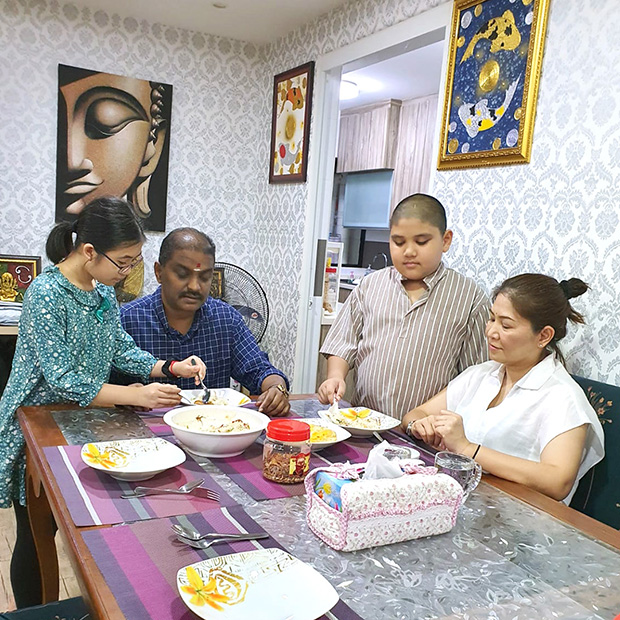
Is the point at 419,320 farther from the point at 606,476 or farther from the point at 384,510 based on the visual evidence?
the point at 384,510

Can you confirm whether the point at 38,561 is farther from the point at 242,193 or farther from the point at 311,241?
the point at 242,193

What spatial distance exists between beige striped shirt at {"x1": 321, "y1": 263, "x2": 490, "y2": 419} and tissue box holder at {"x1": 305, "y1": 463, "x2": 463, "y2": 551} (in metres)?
0.95

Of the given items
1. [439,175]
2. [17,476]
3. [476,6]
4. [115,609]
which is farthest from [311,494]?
[476,6]

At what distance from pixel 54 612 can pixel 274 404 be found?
0.72 m

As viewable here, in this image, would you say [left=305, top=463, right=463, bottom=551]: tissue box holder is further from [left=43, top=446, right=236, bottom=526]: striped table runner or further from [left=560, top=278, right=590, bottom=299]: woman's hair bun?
[left=560, top=278, right=590, bottom=299]: woman's hair bun

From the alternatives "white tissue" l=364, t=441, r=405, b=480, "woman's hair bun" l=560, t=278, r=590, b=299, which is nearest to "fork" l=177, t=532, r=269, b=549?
"white tissue" l=364, t=441, r=405, b=480

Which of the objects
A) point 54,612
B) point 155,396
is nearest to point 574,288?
point 155,396

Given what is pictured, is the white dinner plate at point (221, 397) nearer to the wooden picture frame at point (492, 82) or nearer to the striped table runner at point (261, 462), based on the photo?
the striped table runner at point (261, 462)

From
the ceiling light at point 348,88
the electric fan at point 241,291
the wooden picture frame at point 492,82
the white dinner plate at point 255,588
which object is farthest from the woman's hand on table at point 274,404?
the ceiling light at point 348,88

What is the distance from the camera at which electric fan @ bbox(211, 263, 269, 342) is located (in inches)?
138

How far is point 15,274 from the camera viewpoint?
138 inches

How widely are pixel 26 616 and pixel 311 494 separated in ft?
2.25

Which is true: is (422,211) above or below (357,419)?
above

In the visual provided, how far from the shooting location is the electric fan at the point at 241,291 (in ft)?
11.5
